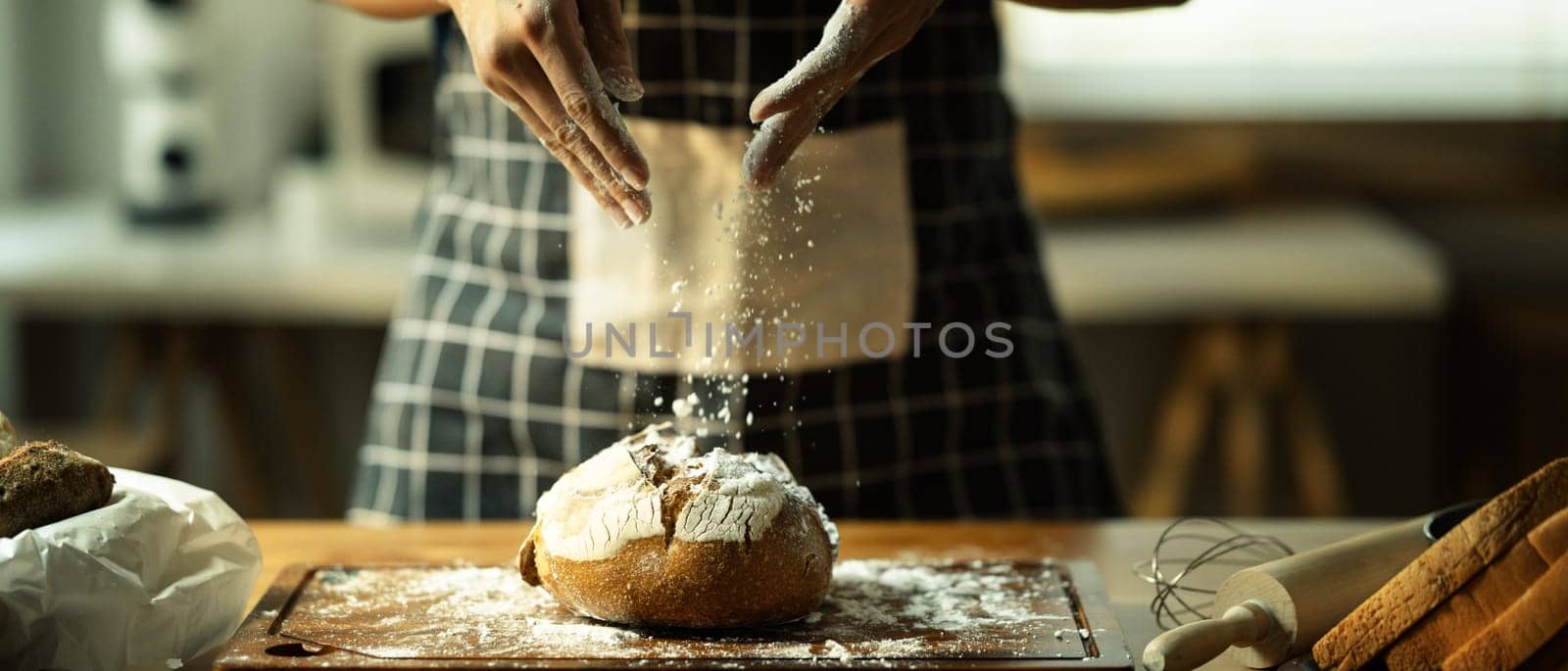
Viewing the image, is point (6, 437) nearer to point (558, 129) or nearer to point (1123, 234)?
point (558, 129)

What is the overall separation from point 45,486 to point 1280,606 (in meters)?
0.71

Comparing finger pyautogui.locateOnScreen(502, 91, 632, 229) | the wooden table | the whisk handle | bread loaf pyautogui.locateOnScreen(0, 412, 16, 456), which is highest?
finger pyautogui.locateOnScreen(502, 91, 632, 229)

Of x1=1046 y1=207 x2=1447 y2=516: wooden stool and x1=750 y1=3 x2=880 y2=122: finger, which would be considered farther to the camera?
x1=1046 y1=207 x2=1447 y2=516: wooden stool

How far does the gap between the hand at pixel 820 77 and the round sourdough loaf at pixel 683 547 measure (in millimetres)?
198

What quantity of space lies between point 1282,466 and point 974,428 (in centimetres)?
179

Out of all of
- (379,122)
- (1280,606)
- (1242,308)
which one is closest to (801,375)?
(1280,606)

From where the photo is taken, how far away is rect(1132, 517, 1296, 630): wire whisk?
108cm

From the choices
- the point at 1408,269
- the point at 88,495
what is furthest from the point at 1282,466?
the point at 88,495

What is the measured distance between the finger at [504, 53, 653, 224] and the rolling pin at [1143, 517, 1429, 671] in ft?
1.41

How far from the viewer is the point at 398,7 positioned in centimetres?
129

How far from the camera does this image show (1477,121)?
3381mm

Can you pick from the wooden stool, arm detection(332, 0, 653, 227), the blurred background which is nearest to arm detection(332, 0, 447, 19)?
arm detection(332, 0, 653, 227)

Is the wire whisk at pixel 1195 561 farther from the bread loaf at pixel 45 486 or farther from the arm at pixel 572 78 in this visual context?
the bread loaf at pixel 45 486

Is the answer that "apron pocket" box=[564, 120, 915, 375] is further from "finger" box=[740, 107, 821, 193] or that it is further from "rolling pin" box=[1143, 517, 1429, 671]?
"rolling pin" box=[1143, 517, 1429, 671]
